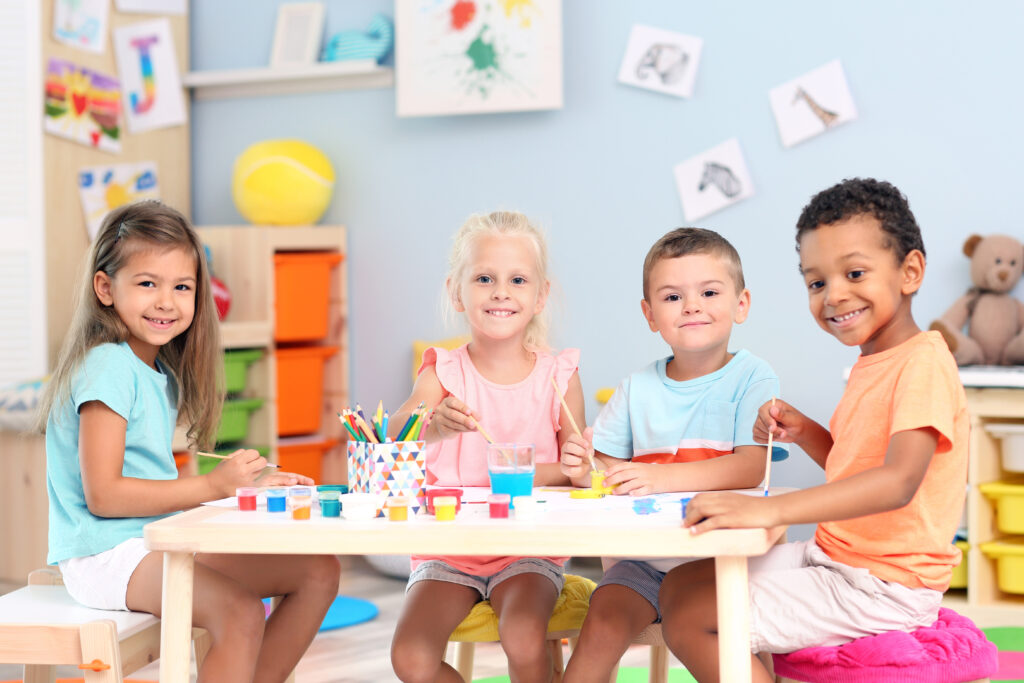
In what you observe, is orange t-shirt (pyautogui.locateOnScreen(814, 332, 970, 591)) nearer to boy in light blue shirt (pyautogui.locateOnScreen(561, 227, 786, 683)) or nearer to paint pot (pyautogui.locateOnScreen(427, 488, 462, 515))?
boy in light blue shirt (pyautogui.locateOnScreen(561, 227, 786, 683))

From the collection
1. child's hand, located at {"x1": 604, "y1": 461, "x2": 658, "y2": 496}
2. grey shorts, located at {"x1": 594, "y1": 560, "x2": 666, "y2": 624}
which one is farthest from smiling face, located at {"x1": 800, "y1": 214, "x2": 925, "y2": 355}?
grey shorts, located at {"x1": 594, "y1": 560, "x2": 666, "y2": 624}

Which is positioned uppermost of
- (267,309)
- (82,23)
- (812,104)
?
(82,23)

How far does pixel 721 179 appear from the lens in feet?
9.84

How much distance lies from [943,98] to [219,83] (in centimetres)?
213

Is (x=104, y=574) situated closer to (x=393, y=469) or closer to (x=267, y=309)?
(x=393, y=469)

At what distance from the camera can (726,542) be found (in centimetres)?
112

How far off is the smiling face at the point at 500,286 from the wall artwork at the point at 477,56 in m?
1.43

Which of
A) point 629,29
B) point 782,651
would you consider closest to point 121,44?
point 629,29

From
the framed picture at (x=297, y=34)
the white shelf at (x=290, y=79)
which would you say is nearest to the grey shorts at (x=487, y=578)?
the white shelf at (x=290, y=79)

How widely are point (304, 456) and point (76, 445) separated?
1786 mm

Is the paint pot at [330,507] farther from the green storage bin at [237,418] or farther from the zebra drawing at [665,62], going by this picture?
the zebra drawing at [665,62]

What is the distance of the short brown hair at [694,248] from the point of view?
1587 millimetres

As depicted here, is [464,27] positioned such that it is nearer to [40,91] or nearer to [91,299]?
[40,91]

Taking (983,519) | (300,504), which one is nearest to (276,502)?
(300,504)
